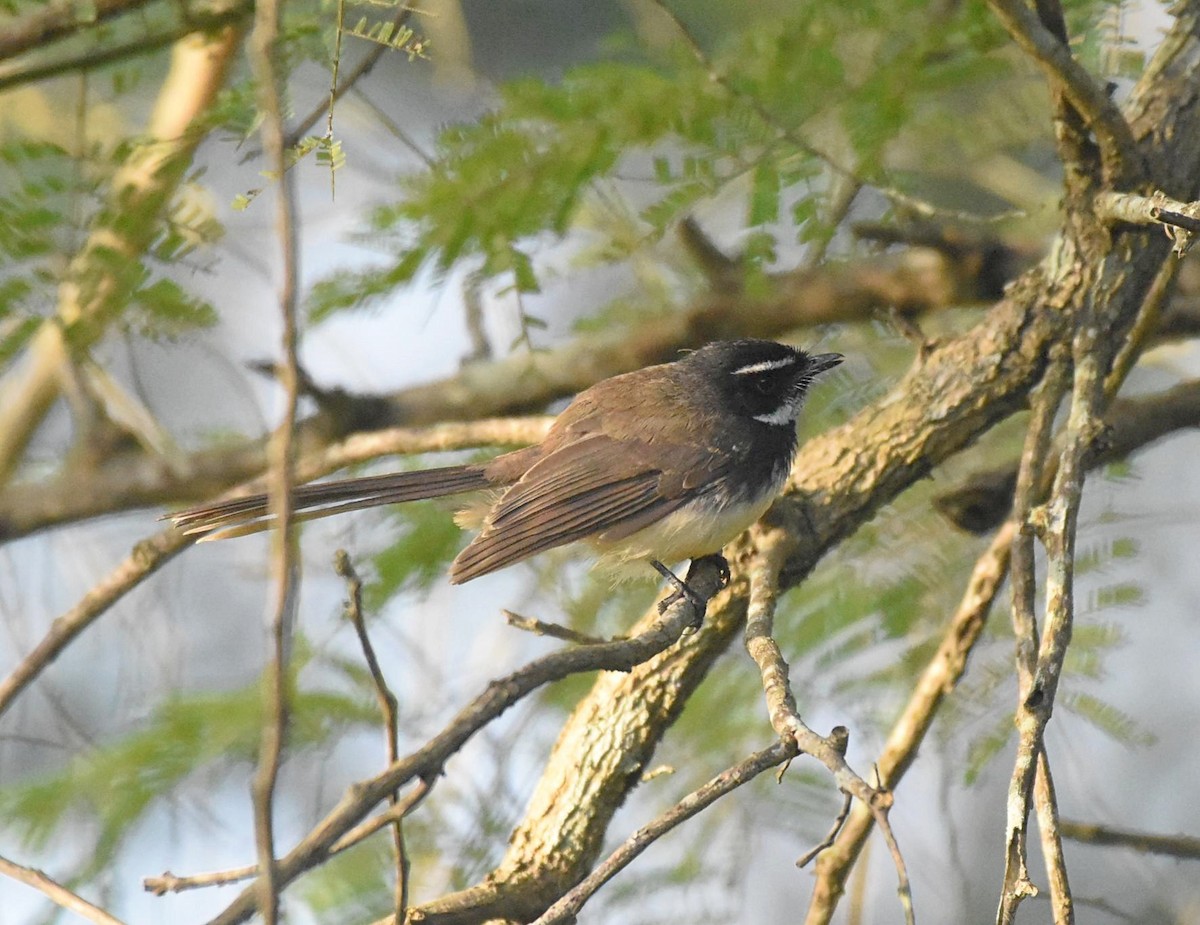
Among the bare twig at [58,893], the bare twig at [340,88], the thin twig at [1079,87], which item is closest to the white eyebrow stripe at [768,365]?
the thin twig at [1079,87]

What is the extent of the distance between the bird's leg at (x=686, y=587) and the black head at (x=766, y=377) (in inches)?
30.7

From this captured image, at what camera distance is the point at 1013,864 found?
249cm

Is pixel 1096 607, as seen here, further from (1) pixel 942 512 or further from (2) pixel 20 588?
(2) pixel 20 588

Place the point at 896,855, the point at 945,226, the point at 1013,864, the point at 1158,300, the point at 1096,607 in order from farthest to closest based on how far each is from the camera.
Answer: the point at 945,226 → the point at 1096,607 → the point at 1158,300 → the point at 1013,864 → the point at 896,855

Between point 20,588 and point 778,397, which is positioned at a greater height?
point 20,588

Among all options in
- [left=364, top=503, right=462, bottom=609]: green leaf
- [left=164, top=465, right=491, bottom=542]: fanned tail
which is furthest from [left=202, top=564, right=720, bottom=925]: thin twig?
[left=364, top=503, right=462, bottom=609]: green leaf

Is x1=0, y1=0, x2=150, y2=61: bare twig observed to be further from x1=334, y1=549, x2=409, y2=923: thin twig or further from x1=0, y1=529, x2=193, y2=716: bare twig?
x1=334, y1=549, x2=409, y2=923: thin twig

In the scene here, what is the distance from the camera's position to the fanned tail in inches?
178

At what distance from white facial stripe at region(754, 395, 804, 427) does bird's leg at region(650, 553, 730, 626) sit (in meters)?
0.76

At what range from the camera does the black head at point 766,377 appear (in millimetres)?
5137

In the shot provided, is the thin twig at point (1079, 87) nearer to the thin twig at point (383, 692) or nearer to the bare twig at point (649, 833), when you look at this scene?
the bare twig at point (649, 833)

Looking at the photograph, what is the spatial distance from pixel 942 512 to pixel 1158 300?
3.36 ft

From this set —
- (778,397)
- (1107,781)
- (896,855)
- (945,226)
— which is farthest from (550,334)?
(896,855)

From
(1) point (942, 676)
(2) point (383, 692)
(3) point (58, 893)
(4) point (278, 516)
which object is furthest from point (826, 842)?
(1) point (942, 676)
